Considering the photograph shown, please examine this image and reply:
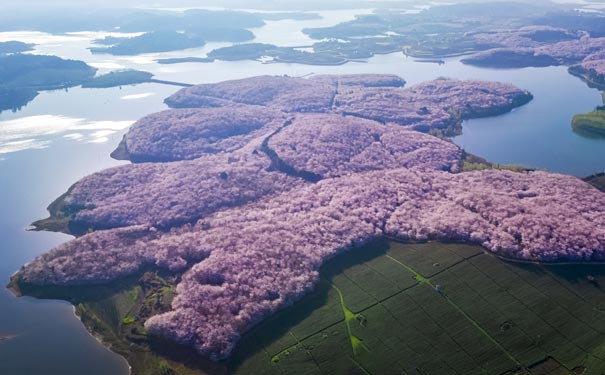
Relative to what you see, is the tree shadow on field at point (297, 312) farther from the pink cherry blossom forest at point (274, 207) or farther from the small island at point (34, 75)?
the small island at point (34, 75)

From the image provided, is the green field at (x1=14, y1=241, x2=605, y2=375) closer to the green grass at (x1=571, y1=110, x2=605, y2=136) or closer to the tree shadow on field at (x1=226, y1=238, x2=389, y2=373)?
the tree shadow on field at (x1=226, y1=238, x2=389, y2=373)

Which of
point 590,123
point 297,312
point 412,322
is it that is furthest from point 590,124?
point 297,312

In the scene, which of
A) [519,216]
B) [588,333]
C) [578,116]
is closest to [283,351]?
[588,333]

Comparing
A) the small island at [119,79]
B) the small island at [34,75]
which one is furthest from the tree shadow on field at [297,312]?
the small island at [119,79]

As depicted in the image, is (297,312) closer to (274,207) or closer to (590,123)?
(274,207)

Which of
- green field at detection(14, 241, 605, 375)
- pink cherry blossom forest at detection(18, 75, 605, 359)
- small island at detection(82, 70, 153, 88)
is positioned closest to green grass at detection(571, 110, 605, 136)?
pink cherry blossom forest at detection(18, 75, 605, 359)
